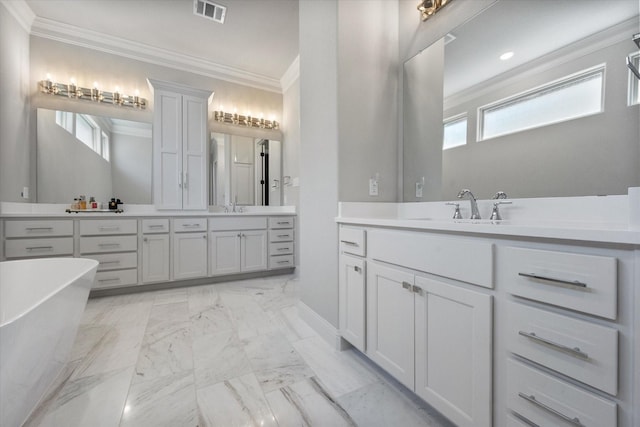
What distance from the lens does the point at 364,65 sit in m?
1.75

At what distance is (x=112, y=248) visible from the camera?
8.71ft

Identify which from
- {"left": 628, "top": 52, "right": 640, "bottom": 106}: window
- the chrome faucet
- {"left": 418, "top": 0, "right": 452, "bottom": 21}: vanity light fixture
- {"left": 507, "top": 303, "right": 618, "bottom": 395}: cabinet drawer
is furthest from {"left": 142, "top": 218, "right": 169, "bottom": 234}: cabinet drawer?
{"left": 628, "top": 52, "right": 640, "bottom": 106}: window

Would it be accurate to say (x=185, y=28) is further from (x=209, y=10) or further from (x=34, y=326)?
(x=34, y=326)

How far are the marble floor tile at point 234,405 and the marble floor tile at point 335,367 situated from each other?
330mm

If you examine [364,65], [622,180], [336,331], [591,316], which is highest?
[364,65]

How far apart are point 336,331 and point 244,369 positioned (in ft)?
1.94

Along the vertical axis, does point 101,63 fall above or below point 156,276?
above

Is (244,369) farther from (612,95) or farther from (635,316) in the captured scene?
(612,95)

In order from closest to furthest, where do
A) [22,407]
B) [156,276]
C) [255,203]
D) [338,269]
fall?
1. [22,407]
2. [338,269]
3. [156,276]
4. [255,203]

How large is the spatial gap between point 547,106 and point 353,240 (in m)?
1.11

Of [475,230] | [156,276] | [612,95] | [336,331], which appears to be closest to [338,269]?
[336,331]

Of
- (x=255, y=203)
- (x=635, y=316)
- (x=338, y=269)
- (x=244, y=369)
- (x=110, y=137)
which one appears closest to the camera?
(x=635, y=316)

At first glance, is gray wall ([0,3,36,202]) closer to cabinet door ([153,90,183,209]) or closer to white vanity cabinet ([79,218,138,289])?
white vanity cabinet ([79,218,138,289])

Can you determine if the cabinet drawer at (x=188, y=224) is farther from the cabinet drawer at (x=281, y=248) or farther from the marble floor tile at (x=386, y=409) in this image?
the marble floor tile at (x=386, y=409)
